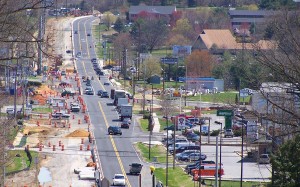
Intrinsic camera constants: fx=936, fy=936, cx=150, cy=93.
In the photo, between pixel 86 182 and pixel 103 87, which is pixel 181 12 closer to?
pixel 103 87

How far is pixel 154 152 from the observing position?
29.9 m

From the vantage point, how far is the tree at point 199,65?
53375 millimetres

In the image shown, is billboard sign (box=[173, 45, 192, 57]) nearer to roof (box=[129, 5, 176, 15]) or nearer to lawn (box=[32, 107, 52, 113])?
roof (box=[129, 5, 176, 15])

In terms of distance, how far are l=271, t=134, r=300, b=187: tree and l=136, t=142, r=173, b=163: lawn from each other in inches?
676

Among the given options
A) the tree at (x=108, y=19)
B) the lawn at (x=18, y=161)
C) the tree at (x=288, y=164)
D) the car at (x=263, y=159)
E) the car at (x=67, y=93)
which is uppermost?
the tree at (x=288, y=164)

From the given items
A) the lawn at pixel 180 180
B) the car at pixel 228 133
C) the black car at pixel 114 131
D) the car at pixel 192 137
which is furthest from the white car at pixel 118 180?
the black car at pixel 114 131

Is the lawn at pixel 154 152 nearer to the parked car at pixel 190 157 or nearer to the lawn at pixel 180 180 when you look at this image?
the parked car at pixel 190 157

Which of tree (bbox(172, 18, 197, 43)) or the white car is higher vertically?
tree (bbox(172, 18, 197, 43))

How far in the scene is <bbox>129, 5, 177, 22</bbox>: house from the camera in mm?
78625

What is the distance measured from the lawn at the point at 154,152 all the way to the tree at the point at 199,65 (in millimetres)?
21898

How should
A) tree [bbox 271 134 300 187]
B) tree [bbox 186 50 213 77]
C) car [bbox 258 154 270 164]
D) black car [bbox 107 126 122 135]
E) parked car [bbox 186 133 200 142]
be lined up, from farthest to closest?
tree [bbox 186 50 213 77]
black car [bbox 107 126 122 135]
parked car [bbox 186 133 200 142]
car [bbox 258 154 270 164]
tree [bbox 271 134 300 187]

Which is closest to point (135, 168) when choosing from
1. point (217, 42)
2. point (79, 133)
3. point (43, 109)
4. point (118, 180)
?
point (118, 180)

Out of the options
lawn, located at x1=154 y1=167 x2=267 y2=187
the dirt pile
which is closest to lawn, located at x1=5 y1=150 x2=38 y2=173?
lawn, located at x1=154 y1=167 x2=267 y2=187

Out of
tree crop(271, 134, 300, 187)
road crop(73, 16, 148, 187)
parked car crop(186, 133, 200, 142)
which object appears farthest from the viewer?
parked car crop(186, 133, 200, 142)
